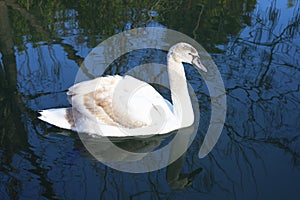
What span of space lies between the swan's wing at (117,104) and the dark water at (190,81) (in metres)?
0.40

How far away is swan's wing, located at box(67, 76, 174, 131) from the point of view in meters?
4.95

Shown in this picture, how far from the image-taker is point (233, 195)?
4238 mm

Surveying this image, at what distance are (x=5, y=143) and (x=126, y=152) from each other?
4.28 feet

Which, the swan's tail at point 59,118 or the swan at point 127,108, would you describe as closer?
the swan at point 127,108

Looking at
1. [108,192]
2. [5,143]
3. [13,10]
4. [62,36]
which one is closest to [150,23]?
[62,36]

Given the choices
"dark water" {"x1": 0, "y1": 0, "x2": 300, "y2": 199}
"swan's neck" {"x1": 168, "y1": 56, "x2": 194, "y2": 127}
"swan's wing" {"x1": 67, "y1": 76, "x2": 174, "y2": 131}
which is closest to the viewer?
"dark water" {"x1": 0, "y1": 0, "x2": 300, "y2": 199}

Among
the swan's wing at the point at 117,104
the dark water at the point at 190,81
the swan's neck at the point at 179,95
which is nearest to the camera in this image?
the dark water at the point at 190,81

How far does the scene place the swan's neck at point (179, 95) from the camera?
17.0 feet

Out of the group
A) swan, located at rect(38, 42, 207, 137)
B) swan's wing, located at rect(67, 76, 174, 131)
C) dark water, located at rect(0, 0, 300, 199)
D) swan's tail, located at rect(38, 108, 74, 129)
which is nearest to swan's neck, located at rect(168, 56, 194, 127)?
swan, located at rect(38, 42, 207, 137)

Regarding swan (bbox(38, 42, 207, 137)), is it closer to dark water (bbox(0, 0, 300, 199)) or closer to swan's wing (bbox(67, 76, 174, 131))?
swan's wing (bbox(67, 76, 174, 131))

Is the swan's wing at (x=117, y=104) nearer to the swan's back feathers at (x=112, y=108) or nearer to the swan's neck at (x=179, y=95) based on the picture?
the swan's back feathers at (x=112, y=108)

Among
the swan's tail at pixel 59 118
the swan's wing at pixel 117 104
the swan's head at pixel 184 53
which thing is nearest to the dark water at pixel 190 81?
the swan's tail at pixel 59 118

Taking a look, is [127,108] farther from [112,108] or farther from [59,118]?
[59,118]

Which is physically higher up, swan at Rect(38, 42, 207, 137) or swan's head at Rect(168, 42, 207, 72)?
swan's head at Rect(168, 42, 207, 72)
